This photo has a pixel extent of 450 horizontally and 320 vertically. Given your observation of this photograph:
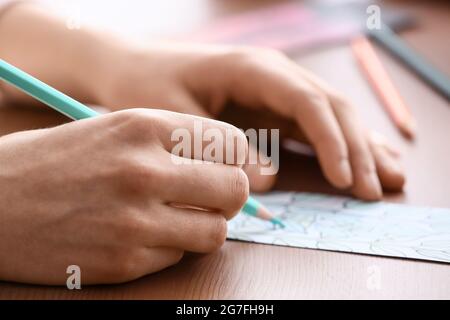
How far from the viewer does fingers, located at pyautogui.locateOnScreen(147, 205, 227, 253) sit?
0.46 meters

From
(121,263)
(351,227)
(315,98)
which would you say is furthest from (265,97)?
(121,263)

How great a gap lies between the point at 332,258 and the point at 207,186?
123 mm

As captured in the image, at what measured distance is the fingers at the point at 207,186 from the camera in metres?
0.46

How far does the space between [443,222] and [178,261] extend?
0.81 ft

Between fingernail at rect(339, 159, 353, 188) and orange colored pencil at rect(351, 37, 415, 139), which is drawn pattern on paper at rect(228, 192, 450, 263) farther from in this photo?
orange colored pencil at rect(351, 37, 415, 139)

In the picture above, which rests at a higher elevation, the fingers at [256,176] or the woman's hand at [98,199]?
the fingers at [256,176]

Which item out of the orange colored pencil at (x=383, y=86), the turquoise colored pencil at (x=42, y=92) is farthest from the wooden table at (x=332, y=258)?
the turquoise colored pencil at (x=42, y=92)

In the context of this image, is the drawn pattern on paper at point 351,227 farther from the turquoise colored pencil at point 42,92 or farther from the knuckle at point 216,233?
the turquoise colored pencil at point 42,92

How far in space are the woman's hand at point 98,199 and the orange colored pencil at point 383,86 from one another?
0.37 meters

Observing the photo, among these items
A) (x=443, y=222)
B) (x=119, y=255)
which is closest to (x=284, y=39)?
(x=443, y=222)

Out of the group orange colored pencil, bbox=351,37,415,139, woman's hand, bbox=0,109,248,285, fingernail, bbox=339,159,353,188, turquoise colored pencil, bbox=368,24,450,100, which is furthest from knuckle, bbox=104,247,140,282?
turquoise colored pencil, bbox=368,24,450,100

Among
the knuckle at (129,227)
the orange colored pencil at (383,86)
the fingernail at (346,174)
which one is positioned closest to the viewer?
the knuckle at (129,227)

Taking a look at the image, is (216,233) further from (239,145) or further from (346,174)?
(346,174)

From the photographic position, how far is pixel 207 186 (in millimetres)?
474
